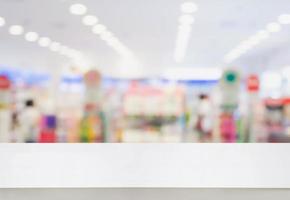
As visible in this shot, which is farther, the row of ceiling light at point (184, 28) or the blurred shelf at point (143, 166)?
the row of ceiling light at point (184, 28)

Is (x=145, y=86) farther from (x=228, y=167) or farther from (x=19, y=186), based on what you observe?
(x=19, y=186)

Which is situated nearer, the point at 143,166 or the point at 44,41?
the point at 143,166

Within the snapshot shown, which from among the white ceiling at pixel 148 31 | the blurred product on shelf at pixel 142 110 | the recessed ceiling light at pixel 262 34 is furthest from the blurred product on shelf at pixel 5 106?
the recessed ceiling light at pixel 262 34

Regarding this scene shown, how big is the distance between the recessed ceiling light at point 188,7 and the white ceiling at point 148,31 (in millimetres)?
22

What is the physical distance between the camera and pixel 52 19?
1913mm

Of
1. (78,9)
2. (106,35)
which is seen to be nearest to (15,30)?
(78,9)

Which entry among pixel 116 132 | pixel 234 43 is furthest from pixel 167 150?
pixel 234 43

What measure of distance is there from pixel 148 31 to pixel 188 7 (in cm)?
24

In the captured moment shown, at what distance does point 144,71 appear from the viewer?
74.7 inches

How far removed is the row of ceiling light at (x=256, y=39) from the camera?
186 cm

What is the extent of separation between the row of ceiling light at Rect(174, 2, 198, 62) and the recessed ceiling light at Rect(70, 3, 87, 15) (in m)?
0.50

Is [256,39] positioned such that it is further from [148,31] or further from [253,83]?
[148,31]

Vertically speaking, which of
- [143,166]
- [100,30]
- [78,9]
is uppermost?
[78,9]

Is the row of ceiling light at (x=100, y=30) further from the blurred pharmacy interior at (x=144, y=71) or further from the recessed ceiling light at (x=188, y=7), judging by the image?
the recessed ceiling light at (x=188, y=7)
